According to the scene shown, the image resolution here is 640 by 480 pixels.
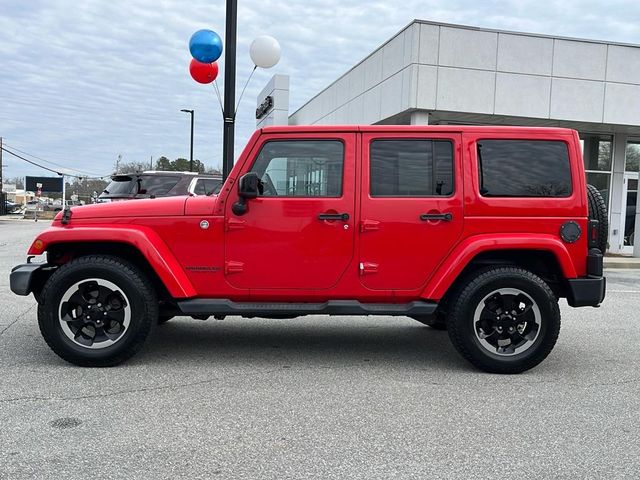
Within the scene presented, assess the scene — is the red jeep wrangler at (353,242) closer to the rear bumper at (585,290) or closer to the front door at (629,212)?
the rear bumper at (585,290)

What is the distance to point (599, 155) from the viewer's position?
17.8 meters

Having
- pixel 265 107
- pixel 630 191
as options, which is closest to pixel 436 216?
pixel 630 191

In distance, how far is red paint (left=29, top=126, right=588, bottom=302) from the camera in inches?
180

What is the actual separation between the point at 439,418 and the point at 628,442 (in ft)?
3.59

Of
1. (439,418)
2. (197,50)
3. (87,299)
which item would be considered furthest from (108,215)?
(197,50)

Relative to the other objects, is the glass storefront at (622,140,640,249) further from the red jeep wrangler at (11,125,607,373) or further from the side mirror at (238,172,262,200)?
the side mirror at (238,172,262,200)

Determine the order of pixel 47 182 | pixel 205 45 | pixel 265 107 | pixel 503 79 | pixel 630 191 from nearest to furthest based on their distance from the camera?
1. pixel 205 45
2. pixel 503 79
3. pixel 630 191
4. pixel 265 107
5. pixel 47 182

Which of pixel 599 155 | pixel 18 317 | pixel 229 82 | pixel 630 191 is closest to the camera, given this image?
pixel 18 317

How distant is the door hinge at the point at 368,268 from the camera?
15.1 ft

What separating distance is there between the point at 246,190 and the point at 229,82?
18.8 ft

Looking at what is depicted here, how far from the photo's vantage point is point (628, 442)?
338cm

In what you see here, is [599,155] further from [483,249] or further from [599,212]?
[483,249]

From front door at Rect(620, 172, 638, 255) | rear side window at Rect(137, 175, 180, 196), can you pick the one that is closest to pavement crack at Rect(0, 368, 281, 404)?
rear side window at Rect(137, 175, 180, 196)

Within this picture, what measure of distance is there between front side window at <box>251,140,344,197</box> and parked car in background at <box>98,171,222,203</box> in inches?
235
